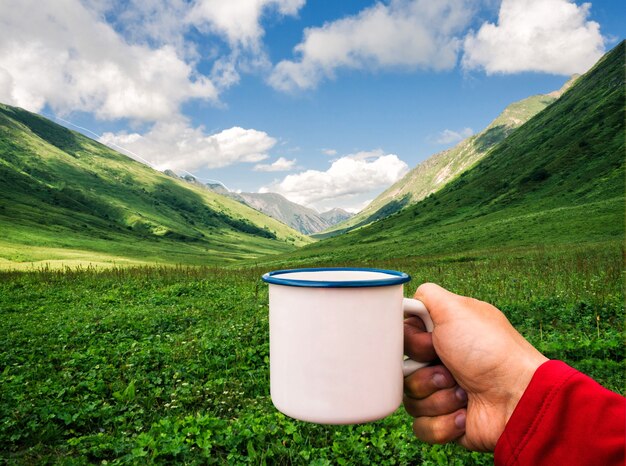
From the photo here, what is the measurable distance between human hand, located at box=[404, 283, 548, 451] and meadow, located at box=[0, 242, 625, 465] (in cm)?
203

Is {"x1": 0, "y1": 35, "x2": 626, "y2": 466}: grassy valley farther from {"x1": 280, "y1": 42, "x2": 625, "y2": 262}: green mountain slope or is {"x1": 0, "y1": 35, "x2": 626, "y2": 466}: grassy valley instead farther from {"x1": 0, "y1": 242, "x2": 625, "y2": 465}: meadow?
{"x1": 280, "y1": 42, "x2": 625, "y2": 262}: green mountain slope

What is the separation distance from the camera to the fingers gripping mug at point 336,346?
1.81 meters

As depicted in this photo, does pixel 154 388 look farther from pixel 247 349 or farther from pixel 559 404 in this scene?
pixel 559 404

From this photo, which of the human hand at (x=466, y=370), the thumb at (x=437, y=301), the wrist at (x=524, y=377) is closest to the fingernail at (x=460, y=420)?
the human hand at (x=466, y=370)

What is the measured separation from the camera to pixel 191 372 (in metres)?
7.66

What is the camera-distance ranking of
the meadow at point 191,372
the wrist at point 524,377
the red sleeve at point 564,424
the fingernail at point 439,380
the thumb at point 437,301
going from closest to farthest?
the red sleeve at point 564,424 < the wrist at point 524,377 < the thumb at point 437,301 < the fingernail at point 439,380 < the meadow at point 191,372

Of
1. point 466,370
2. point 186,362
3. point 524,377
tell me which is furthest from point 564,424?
point 186,362

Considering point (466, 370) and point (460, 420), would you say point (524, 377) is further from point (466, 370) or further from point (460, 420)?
point (460, 420)

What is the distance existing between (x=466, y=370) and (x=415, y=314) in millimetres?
459

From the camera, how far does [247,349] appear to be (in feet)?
28.2

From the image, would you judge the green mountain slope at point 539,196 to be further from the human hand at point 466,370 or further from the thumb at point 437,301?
the thumb at point 437,301

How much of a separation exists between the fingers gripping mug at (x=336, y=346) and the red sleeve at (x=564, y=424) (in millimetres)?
662

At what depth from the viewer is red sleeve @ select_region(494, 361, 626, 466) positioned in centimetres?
167

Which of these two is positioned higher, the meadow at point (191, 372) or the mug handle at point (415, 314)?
the mug handle at point (415, 314)
